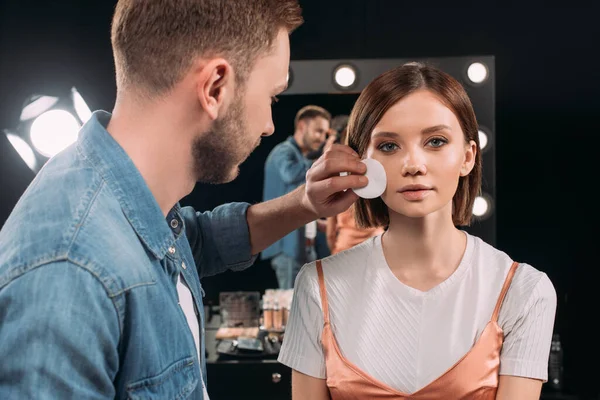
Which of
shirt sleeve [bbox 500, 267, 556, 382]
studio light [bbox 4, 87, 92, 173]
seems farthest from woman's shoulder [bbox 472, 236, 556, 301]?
studio light [bbox 4, 87, 92, 173]

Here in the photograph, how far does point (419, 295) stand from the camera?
5.35 feet

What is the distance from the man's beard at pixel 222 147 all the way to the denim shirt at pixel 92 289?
13cm

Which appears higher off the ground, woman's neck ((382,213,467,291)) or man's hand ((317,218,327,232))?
man's hand ((317,218,327,232))

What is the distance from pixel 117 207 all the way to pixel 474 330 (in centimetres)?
82

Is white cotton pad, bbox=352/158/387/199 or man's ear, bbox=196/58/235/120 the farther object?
white cotton pad, bbox=352/158/387/199

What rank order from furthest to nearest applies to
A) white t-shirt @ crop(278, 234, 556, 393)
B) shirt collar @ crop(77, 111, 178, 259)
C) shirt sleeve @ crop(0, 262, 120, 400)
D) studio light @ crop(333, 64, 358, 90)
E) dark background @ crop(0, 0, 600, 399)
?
dark background @ crop(0, 0, 600, 399) → studio light @ crop(333, 64, 358, 90) → white t-shirt @ crop(278, 234, 556, 393) → shirt collar @ crop(77, 111, 178, 259) → shirt sleeve @ crop(0, 262, 120, 400)

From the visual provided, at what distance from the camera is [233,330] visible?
145 inches

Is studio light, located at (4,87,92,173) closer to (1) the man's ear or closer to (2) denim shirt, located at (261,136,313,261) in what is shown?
(2) denim shirt, located at (261,136,313,261)

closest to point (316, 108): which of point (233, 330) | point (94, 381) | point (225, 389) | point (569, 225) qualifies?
point (233, 330)

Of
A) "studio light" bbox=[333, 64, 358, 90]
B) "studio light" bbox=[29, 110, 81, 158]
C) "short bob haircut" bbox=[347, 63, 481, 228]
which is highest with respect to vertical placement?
"studio light" bbox=[333, 64, 358, 90]

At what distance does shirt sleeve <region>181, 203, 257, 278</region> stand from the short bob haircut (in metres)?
0.35

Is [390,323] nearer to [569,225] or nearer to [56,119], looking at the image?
[56,119]

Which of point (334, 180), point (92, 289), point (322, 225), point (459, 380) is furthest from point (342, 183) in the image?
point (322, 225)

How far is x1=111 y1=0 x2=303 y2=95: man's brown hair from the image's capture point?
123 centimetres
